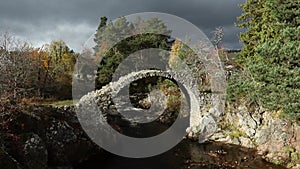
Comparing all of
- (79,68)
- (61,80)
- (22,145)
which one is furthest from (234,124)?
(79,68)

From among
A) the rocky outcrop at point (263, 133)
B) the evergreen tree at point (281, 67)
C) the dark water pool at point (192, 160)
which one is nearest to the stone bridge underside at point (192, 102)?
the rocky outcrop at point (263, 133)

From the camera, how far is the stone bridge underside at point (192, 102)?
1544cm

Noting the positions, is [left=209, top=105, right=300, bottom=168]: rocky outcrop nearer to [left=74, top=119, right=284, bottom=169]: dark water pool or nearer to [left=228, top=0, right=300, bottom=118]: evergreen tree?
[left=74, top=119, right=284, bottom=169]: dark water pool

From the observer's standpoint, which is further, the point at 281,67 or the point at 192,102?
the point at 192,102

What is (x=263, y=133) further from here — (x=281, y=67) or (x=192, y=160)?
(x=281, y=67)

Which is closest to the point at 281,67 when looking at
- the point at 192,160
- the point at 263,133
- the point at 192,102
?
the point at 263,133

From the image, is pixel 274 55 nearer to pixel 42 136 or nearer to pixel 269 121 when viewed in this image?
pixel 269 121

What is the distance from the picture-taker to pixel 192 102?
20844 millimetres

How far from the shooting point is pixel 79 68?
28.6m

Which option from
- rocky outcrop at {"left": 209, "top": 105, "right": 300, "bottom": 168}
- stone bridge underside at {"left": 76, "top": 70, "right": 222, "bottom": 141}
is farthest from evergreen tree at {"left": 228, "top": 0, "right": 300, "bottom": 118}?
stone bridge underside at {"left": 76, "top": 70, "right": 222, "bottom": 141}

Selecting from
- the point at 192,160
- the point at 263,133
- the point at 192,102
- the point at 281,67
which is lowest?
the point at 192,160

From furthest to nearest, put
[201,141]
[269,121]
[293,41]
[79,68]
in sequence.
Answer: [79,68] < [201,141] < [269,121] < [293,41]

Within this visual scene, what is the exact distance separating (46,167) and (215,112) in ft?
36.7

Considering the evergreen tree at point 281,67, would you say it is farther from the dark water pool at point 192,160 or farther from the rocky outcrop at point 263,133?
the dark water pool at point 192,160
